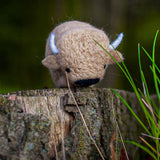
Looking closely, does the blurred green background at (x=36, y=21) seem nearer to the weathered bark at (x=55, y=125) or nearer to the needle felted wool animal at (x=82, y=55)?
the needle felted wool animal at (x=82, y=55)

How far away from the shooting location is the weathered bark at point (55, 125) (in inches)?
28.9

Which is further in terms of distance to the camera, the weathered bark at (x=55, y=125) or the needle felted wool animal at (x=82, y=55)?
the needle felted wool animal at (x=82, y=55)

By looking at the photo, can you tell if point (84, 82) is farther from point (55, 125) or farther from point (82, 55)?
point (55, 125)

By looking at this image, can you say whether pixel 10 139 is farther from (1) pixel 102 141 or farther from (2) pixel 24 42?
(2) pixel 24 42

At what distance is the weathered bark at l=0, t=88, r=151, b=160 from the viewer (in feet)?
2.41

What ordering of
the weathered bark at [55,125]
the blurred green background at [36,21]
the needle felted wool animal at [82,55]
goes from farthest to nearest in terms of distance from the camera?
the blurred green background at [36,21] < the needle felted wool animal at [82,55] < the weathered bark at [55,125]

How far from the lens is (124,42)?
1.24m

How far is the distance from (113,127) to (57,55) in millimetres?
463

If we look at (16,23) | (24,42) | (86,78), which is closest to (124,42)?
(86,78)

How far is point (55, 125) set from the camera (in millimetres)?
857

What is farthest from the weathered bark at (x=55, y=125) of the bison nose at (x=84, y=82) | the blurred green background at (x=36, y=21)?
the blurred green background at (x=36, y=21)

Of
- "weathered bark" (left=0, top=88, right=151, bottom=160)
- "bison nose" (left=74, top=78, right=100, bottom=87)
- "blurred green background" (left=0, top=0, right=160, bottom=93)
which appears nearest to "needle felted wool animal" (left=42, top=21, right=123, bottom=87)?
"bison nose" (left=74, top=78, right=100, bottom=87)

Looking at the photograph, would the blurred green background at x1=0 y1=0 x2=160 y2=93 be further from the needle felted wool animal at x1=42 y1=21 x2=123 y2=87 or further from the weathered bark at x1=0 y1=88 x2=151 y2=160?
the weathered bark at x1=0 y1=88 x2=151 y2=160

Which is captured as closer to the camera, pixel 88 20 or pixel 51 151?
pixel 51 151
